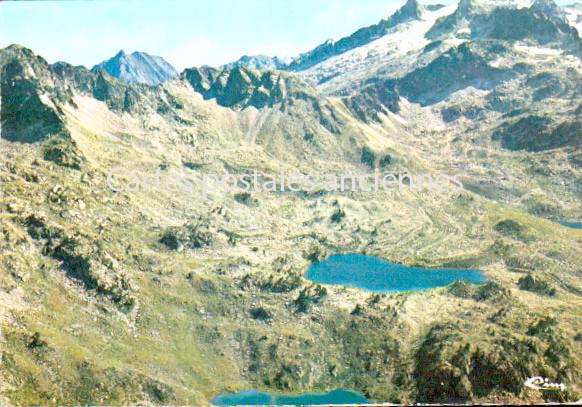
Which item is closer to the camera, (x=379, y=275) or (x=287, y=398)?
(x=287, y=398)

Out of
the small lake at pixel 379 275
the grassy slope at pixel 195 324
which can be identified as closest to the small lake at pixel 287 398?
the grassy slope at pixel 195 324

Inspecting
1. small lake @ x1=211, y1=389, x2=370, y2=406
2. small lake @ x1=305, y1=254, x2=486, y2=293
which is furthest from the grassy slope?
small lake @ x1=305, y1=254, x2=486, y2=293

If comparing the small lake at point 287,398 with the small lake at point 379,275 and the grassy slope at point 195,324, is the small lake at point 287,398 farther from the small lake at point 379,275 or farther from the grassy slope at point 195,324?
the small lake at point 379,275

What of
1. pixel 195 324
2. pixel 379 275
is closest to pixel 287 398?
pixel 195 324

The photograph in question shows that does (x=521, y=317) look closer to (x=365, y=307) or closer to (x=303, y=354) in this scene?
(x=365, y=307)

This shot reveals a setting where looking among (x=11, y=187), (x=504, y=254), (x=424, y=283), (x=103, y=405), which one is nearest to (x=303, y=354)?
(x=103, y=405)

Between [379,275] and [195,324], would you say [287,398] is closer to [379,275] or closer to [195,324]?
[195,324]

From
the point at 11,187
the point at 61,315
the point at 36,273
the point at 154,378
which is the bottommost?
the point at 154,378
